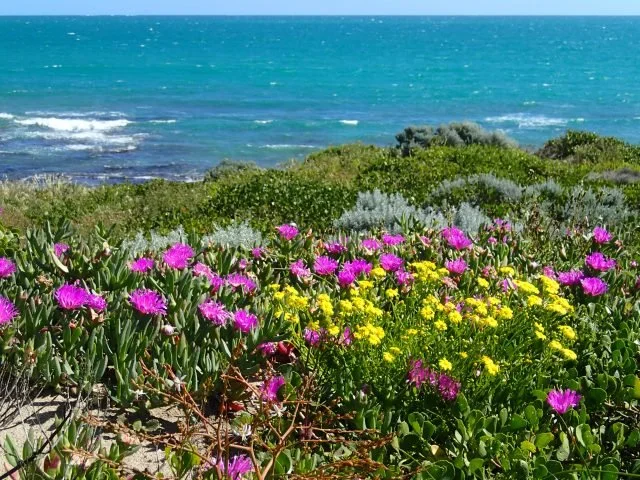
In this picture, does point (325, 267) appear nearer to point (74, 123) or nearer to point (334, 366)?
point (334, 366)

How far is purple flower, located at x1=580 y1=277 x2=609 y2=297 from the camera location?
4.40 metres

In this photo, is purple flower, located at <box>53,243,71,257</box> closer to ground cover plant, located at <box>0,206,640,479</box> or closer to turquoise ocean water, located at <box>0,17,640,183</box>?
ground cover plant, located at <box>0,206,640,479</box>

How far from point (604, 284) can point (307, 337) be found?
193cm

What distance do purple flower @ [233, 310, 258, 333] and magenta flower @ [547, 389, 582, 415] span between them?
4.43ft

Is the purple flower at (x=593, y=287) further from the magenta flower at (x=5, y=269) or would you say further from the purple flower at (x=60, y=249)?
the magenta flower at (x=5, y=269)

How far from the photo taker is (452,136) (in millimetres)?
21328

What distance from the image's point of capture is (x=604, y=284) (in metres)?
4.45

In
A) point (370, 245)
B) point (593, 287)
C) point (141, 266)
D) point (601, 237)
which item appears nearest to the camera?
point (141, 266)

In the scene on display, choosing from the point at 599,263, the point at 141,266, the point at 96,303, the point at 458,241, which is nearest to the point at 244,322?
the point at 96,303

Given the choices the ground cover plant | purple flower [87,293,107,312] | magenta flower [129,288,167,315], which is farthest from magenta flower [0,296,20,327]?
magenta flower [129,288,167,315]

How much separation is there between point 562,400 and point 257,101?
5132 centimetres

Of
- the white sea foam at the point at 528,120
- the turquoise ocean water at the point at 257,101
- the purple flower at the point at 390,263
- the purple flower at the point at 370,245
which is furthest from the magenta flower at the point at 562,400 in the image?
the white sea foam at the point at 528,120

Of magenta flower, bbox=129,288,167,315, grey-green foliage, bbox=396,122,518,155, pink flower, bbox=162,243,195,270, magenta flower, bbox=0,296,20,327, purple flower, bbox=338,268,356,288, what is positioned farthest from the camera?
grey-green foliage, bbox=396,122,518,155

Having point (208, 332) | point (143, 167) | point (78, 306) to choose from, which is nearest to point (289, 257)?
point (208, 332)
